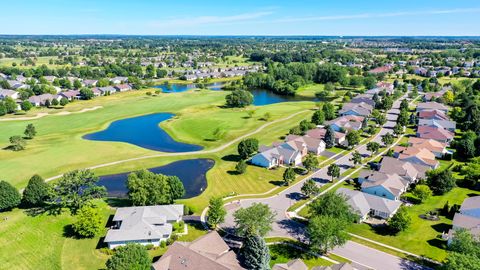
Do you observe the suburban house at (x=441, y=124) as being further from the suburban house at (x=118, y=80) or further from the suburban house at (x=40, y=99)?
the suburban house at (x=118, y=80)

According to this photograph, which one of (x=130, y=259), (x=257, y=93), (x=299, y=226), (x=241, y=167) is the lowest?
(x=257, y=93)

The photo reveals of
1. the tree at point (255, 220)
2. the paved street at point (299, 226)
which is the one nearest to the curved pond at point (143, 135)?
the paved street at point (299, 226)

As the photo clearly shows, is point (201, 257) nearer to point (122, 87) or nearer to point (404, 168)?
point (404, 168)

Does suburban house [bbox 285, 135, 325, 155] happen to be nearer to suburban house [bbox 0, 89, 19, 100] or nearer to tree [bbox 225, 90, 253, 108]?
tree [bbox 225, 90, 253, 108]

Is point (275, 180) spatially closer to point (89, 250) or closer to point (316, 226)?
point (316, 226)

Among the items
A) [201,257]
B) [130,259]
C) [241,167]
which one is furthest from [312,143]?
[130,259]
